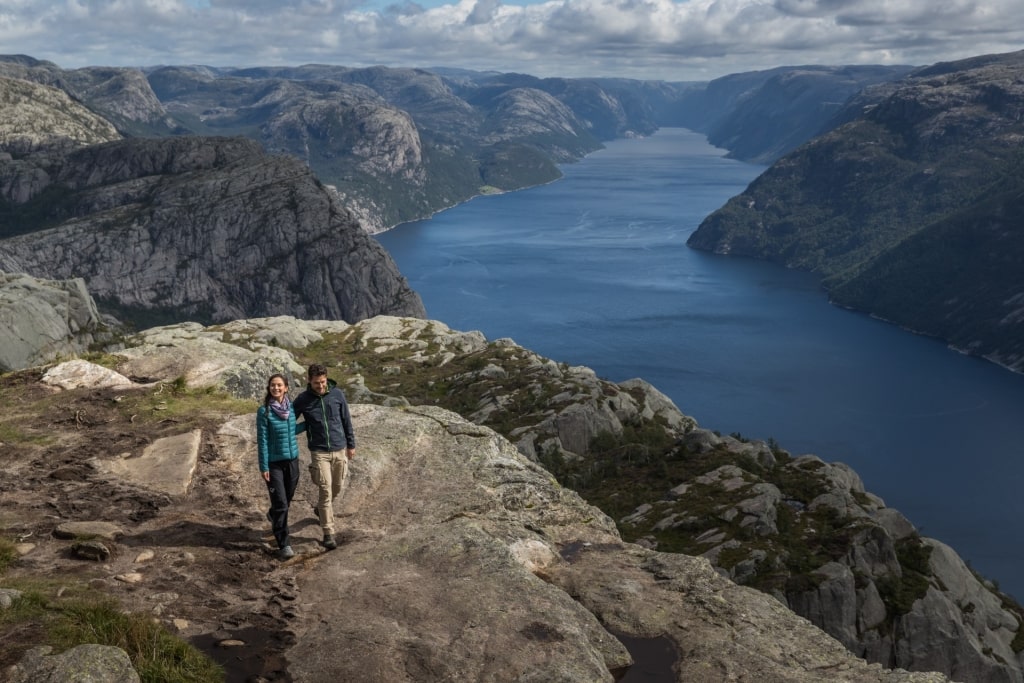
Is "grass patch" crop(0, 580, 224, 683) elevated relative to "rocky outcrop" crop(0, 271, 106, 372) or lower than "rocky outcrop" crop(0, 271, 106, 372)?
elevated

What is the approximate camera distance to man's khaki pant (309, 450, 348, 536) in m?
21.1

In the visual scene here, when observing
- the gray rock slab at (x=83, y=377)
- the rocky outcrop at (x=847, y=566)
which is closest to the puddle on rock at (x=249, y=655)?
the gray rock slab at (x=83, y=377)

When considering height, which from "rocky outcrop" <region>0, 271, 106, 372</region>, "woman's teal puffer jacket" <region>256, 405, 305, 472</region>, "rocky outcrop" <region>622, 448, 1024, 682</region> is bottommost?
"rocky outcrop" <region>622, 448, 1024, 682</region>

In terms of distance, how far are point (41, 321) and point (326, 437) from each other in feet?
337

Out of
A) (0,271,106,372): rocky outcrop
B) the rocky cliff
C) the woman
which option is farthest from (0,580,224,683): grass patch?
(0,271,106,372): rocky outcrop

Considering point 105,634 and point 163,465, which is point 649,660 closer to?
point 105,634

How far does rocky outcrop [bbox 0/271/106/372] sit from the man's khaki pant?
81020 mm

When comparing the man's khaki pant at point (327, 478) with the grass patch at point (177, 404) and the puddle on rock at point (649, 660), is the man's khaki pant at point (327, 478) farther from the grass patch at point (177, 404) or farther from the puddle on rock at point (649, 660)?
the grass patch at point (177, 404)

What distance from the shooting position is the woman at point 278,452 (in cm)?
2056

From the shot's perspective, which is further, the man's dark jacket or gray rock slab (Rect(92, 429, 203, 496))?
gray rock slab (Rect(92, 429, 203, 496))

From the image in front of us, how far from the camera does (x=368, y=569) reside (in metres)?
19.8

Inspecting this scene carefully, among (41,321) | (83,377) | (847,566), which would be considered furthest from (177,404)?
(41,321)

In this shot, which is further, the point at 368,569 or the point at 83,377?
the point at 83,377

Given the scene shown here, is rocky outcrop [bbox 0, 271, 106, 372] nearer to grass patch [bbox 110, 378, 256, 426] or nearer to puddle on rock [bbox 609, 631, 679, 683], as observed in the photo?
grass patch [bbox 110, 378, 256, 426]
